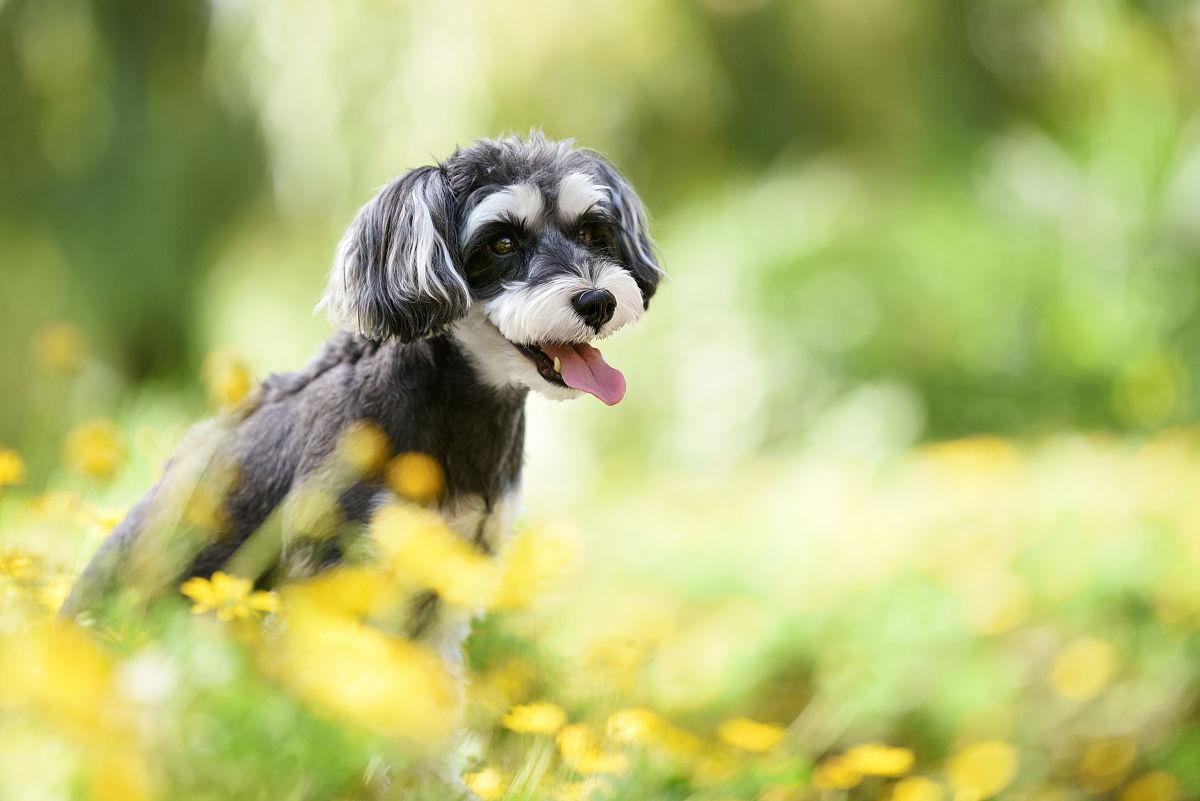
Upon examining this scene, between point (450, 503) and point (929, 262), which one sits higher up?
point (929, 262)

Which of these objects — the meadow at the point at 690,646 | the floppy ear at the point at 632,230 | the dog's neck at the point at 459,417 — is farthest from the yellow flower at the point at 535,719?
the floppy ear at the point at 632,230

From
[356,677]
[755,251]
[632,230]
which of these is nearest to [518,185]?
[632,230]

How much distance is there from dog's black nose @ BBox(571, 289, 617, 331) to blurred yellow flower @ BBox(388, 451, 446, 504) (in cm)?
47

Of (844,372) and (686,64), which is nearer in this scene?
(844,372)

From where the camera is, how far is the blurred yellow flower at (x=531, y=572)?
7.39 ft

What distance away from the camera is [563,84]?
6652mm

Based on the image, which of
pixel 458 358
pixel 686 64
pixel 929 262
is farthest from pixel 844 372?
pixel 458 358

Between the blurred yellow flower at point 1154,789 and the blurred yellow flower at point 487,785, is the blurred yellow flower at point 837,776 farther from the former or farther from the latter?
the blurred yellow flower at point 1154,789

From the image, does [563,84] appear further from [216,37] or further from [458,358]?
[458,358]

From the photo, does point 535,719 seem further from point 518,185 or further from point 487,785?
point 518,185

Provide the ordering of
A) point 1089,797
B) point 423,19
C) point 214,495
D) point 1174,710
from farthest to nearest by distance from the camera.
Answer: point 423,19 → point 1174,710 → point 1089,797 → point 214,495

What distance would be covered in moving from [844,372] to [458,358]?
14.2 feet

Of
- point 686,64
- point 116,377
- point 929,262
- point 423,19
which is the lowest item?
point 116,377

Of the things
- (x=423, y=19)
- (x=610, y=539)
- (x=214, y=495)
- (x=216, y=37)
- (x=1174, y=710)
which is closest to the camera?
(x=214, y=495)
